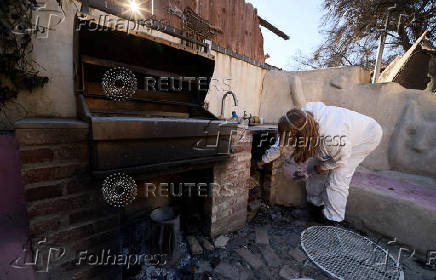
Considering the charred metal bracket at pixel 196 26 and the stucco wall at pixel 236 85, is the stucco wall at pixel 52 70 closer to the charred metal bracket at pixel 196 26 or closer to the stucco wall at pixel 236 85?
the charred metal bracket at pixel 196 26

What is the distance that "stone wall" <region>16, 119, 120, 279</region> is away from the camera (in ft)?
3.43

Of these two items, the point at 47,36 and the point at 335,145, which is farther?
the point at 335,145

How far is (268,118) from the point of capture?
495 cm

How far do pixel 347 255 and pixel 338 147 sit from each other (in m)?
1.24

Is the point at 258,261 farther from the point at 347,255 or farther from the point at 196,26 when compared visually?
the point at 196,26

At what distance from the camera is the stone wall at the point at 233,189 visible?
2.16 meters

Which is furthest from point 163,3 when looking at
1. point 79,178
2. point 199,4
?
point 79,178

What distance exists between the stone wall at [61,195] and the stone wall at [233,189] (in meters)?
1.15

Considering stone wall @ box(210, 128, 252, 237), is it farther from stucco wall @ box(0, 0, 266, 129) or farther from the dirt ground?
stucco wall @ box(0, 0, 266, 129)

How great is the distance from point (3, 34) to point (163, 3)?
1.94 meters

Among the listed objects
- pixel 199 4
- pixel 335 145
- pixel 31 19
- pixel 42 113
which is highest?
pixel 199 4

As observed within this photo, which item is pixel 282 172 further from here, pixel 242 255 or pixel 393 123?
pixel 393 123

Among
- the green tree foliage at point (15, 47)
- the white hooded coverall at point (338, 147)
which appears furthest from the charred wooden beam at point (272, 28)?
the green tree foliage at point (15, 47)

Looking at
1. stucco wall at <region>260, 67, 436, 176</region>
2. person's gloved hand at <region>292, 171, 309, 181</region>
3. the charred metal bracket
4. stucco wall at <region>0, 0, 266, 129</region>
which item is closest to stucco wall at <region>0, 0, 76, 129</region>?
stucco wall at <region>0, 0, 266, 129</region>
